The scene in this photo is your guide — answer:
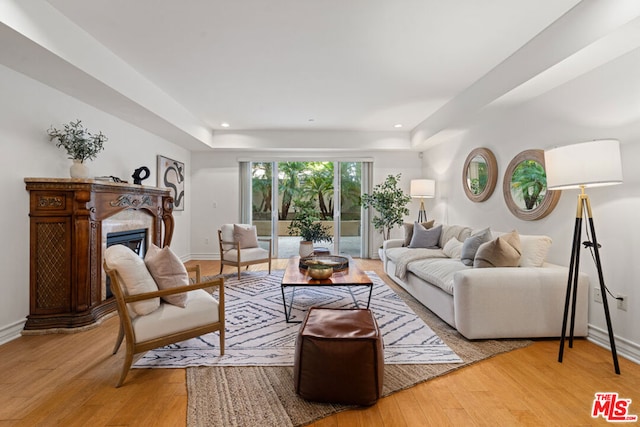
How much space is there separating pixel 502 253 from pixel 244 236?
3525mm

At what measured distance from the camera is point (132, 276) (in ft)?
6.76

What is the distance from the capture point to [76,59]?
259 cm

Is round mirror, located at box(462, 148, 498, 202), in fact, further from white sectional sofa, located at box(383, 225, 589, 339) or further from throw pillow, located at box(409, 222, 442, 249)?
white sectional sofa, located at box(383, 225, 589, 339)

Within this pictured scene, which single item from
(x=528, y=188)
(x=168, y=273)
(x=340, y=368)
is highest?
(x=528, y=188)

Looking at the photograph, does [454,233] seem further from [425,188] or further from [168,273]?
[168,273]

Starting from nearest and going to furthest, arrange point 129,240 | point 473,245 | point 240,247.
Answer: point 473,245 < point 129,240 < point 240,247

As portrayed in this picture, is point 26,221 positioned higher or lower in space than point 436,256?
higher

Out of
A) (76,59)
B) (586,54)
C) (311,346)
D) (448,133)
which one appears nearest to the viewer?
(311,346)

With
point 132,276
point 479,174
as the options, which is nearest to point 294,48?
point 132,276

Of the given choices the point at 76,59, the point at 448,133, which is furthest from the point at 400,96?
the point at 76,59

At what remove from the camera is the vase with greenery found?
19.5 feet

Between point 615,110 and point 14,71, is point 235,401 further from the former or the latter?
point 615,110

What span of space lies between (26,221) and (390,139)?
545 centimetres

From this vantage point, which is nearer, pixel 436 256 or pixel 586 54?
pixel 586 54
